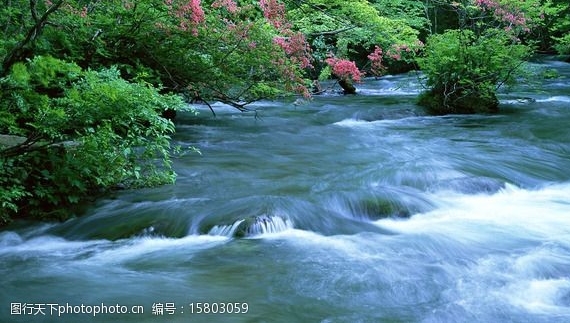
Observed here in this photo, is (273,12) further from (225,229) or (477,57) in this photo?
(477,57)

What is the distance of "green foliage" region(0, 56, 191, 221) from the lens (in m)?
5.41

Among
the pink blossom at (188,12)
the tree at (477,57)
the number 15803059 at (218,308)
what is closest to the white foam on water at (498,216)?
the number 15803059 at (218,308)

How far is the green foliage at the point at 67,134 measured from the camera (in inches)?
213

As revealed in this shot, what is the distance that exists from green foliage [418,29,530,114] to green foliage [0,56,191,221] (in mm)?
10150

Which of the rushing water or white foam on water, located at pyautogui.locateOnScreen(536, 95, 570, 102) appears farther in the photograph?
white foam on water, located at pyautogui.locateOnScreen(536, 95, 570, 102)

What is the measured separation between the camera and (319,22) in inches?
527

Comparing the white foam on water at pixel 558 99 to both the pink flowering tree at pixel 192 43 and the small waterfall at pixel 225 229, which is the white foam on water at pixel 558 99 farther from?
the small waterfall at pixel 225 229

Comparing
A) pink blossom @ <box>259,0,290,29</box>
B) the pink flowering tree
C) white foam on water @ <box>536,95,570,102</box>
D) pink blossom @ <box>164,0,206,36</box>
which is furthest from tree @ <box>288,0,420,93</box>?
white foam on water @ <box>536,95,570,102</box>

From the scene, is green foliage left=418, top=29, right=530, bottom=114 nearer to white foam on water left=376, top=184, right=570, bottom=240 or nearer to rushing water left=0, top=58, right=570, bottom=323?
rushing water left=0, top=58, right=570, bottom=323

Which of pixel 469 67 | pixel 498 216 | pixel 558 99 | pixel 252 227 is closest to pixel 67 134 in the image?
pixel 252 227

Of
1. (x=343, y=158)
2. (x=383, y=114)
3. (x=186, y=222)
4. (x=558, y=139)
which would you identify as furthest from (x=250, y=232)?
(x=383, y=114)

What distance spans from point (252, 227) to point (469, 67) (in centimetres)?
1064

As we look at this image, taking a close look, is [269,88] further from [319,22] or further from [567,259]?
[567,259]

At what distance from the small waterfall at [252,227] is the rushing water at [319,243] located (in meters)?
0.02
